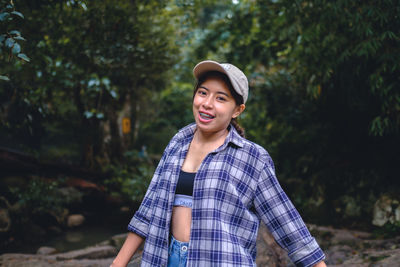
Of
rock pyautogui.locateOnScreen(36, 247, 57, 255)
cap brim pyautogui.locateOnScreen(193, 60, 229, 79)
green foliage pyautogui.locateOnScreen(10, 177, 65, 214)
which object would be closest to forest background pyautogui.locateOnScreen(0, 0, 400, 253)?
green foliage pyautogui.locateOnScreen(10, 177, 65, 214)

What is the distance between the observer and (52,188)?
7.30m

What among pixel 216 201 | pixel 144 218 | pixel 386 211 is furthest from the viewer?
pixel 386 211

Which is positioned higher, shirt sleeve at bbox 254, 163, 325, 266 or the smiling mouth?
the smiling mouth

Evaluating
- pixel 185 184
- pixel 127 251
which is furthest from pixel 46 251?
pixel 185 184

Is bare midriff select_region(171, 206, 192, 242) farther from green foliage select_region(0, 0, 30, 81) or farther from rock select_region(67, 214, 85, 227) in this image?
rock select_region(67, 214, 85, 227)

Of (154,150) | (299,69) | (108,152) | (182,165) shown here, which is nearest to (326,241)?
(299,69)

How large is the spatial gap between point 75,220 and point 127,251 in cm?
590

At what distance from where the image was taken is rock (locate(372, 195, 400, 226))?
18.7ft

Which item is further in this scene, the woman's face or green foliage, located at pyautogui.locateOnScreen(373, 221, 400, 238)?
green foliage, located at pyautogui.locateOnScreen(373, 221, 400, 238)

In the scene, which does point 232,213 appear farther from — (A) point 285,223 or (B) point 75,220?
(B) point 75,220

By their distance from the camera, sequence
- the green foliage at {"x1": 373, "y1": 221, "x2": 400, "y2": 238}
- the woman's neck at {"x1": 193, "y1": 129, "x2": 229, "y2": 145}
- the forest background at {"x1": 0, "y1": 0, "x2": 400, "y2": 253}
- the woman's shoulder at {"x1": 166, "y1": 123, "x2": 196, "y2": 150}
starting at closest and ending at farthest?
the woman's neck at {"x1": 193, "y1": 129, "x2": 229, "y2": 145}, the woman's shoulder at {"x1": 166, "y1": 123, "x2": 196, "y2": 150}, the forest background at {"x1": 0, "y1": 0, "x2": 400, "y2": 253}, the green foliage at {"x1": 373, "y1": 221, "x2": 400, "y2": 238}

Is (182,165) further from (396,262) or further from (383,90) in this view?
(383,90)

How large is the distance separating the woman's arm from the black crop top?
1.08ft

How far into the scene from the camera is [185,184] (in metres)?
1.75
